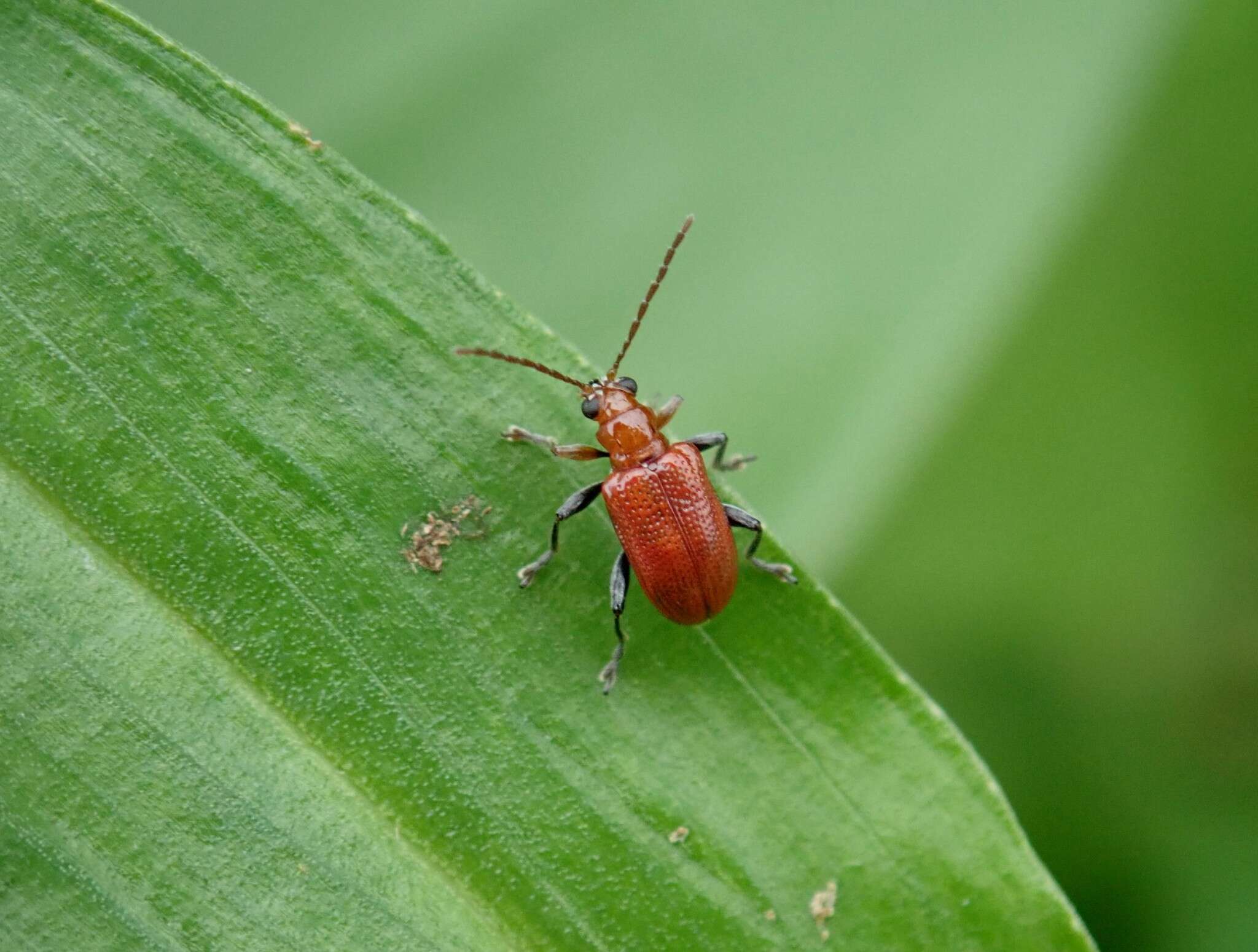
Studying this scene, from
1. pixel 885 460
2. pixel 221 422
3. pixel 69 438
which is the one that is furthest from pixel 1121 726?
pixel 69 438

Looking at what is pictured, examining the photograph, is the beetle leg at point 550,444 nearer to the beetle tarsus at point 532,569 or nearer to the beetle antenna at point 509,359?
the beetle antenna at point 509,359

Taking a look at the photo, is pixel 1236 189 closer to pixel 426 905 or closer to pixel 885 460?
pixel 885 460

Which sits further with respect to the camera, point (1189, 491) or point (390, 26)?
point (1189, 491)

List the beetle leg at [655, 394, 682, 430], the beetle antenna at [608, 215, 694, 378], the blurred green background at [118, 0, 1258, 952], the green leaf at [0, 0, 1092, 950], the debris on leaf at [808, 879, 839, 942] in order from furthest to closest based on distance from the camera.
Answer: the blurred green background at [118, 0, 1258, 952]
the beetle leg at [655, 394, 682, 430]
the beetle antenna at [608, 215, 694, 378]
the debris on leaf at [808, 879, 839, 942]
the green leaf at [0, 0, 1092, 950]

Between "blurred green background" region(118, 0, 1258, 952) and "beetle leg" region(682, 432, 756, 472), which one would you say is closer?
"beetle leg" region(682, 432, 756, 472)

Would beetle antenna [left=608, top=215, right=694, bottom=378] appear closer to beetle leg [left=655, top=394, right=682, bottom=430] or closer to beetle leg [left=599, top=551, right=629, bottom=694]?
beetle leg [left=655, top=394, right=682, bottom=430]

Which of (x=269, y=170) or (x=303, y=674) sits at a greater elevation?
(x=269, y=170)

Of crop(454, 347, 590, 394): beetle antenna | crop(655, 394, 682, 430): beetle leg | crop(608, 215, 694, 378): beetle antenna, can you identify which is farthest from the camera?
crop(655, 394, 682, 430): beetle leg

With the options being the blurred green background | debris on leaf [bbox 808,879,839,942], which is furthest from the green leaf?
the blurred green background

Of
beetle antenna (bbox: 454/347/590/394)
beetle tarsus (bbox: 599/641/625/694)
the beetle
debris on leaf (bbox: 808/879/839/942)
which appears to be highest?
beetle antenna (bbox: 454/347/590/394)
